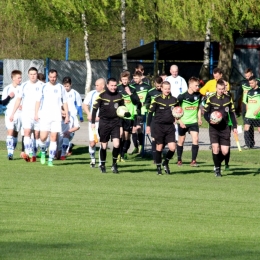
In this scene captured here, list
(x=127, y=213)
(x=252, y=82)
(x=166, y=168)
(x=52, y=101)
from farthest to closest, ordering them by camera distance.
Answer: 1. (x=252, y=82)
2. (x=52, y=101)
3. (x=166, y=168)
4. (x=127, y=213)

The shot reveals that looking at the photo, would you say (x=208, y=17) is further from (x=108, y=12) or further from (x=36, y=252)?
(x=36, y=252)

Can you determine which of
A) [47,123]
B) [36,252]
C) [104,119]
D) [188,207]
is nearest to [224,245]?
[36,252]

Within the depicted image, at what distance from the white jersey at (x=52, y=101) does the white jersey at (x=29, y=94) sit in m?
0.59

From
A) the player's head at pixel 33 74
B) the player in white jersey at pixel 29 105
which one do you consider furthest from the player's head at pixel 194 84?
the player's head at pixel 33 74

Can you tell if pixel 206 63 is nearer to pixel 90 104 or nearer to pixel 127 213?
pixel 90 104

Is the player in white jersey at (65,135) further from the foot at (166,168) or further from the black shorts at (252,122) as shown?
the black shorts at (252,122)

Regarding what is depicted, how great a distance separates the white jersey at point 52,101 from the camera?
1917cm

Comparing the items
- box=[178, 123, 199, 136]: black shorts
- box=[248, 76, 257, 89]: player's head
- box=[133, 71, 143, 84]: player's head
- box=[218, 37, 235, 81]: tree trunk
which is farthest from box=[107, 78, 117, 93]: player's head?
box=[218, 37, 235, 81]: tree trunk

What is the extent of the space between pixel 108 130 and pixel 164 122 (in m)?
1.11

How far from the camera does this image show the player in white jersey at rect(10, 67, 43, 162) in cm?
1986

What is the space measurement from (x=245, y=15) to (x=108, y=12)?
6894 mm

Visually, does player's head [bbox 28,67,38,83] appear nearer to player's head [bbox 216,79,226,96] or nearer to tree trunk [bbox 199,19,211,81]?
player's head [bbox 216,79,226,96]

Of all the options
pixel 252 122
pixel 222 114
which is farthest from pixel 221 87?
pixel 252 122

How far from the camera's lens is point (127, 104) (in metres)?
21.3
